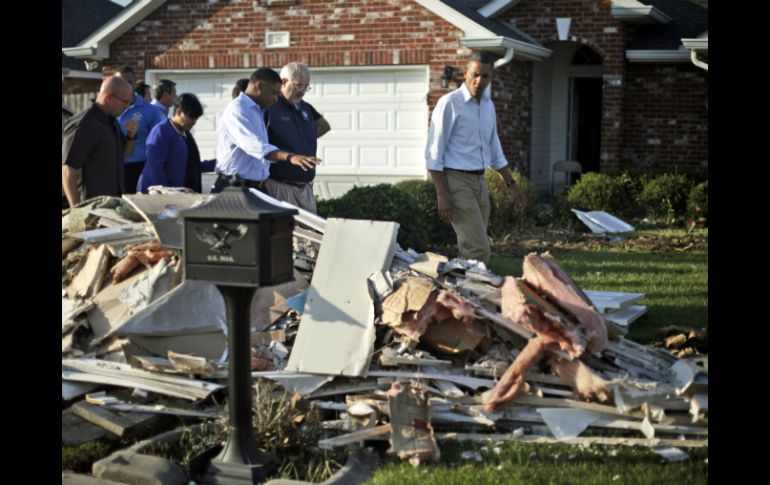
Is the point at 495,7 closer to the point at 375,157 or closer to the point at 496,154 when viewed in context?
the point at 375,157

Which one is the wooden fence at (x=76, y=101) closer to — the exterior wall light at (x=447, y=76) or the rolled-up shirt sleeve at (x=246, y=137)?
the exterior wall light at (x=447, y=76)

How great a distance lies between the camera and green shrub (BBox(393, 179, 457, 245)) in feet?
43.9

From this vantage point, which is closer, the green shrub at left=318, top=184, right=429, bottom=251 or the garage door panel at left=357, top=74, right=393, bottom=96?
the green shrub at left=318, top=184, right=429, bottom=251

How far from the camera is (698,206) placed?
1605cm

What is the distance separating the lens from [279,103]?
8.76m

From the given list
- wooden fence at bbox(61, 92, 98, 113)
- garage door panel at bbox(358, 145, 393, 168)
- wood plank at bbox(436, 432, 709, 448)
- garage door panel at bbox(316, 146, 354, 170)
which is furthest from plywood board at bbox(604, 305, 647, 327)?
wooden fence at bbox(61, 92, 98, 113)

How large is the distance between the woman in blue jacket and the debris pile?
161 cm

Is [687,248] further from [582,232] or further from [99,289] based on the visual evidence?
[99,289]

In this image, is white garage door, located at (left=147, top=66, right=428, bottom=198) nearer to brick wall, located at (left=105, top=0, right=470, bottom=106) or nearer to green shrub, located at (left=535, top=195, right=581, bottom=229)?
brick wall, located at (left=105, top=0, right=470, bottom=106)

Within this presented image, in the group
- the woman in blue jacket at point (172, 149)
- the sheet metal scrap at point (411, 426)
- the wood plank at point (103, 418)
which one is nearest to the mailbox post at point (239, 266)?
the sheet metal scrap at point (411, 426)

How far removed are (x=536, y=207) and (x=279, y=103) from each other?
8063 mm

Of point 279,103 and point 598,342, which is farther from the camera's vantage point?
point 279,103

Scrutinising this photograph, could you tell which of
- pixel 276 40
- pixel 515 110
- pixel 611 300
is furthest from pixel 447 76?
pixel 611 300
